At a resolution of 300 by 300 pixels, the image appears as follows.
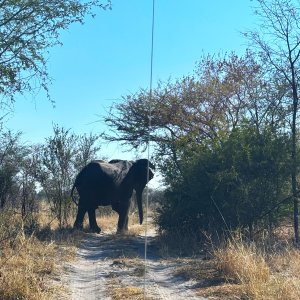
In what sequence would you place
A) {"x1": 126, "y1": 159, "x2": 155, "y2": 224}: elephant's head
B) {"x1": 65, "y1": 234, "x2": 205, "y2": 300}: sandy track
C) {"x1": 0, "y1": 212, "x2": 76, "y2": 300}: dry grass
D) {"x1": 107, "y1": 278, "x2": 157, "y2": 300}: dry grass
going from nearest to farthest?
1. {"x1": 0, "y1": 212, "x2": 76, "y2": 300}: dry grass
2. {"x1": 107, "y1": 278, "x2": 157, "y2": 300}: dry grass
3. {"x1": 65, "y1": 234, "x2": 205, "y2": 300}: sandy track
4. {"x1": 126, "y1": 159, "x2": 155, "y2": 224}: elephant's head

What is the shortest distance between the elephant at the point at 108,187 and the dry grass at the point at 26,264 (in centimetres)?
484

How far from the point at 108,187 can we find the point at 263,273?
11.0 metres

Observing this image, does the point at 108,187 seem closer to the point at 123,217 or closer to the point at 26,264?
the point at 123,217

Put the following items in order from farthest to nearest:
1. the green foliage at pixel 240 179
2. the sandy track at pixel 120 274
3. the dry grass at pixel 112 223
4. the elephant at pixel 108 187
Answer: the dry grass at pixel 112 223 → the elephant at pixel 108 187 → the green foliage at pixel 240 179 → the sandy track at pixel 120 274

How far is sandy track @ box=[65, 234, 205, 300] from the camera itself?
326 inches

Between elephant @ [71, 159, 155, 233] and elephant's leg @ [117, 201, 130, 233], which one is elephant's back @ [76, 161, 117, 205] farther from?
elephant's leg @ [117, 201, 130, 233]

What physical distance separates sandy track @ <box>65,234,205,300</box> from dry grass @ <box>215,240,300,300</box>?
720 millimetres

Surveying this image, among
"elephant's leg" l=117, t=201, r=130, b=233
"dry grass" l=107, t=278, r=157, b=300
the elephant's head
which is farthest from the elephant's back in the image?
"dry grass" l=107, t=278, r=157, b=300

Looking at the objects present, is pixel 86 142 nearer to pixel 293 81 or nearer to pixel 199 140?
pixel 199 140

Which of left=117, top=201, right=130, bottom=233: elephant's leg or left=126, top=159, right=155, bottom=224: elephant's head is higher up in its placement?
left=126, top=159, right=155, bottom=224: elephant's head

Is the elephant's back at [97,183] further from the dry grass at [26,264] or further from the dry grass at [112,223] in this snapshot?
the dry grass at [26,264]

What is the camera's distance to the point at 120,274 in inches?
383

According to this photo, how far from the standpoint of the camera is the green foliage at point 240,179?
44.2ft

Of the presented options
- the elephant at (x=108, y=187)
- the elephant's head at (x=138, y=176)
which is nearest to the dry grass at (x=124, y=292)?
the elephant's head at (x=138, y=176)
